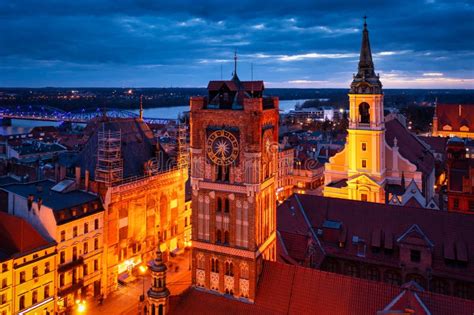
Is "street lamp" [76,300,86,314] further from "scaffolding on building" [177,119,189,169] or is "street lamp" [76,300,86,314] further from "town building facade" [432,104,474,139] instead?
"town building facade" [432,104,474,139]

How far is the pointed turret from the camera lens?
61312mm

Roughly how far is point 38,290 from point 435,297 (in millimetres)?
33043

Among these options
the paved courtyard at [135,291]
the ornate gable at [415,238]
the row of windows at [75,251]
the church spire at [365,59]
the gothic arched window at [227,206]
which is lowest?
the paved courtyard at [135,291]

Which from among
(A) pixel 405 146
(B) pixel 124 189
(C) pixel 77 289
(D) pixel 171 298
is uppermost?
(A) pixel 405 146

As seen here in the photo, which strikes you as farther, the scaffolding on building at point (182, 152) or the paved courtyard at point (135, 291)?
the scaffolding on building at point (182, 152)

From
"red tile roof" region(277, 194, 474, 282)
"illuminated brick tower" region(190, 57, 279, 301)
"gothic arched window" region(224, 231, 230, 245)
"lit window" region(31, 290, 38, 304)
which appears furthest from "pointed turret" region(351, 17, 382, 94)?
"lit window" region(31, 290, 38, 304)

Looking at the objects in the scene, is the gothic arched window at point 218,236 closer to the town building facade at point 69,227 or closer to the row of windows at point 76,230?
the town building facade at point 69,227

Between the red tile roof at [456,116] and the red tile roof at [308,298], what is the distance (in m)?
101

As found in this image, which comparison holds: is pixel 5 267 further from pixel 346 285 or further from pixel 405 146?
pixel 405 146

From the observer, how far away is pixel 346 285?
28906 mm

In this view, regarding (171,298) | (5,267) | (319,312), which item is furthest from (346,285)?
(5,267)

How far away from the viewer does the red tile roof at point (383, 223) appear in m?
35.2

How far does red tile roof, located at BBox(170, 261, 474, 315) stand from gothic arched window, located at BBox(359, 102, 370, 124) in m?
37.1

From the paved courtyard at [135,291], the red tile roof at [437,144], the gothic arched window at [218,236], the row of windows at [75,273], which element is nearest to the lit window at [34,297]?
the row of windows at [75,273]
